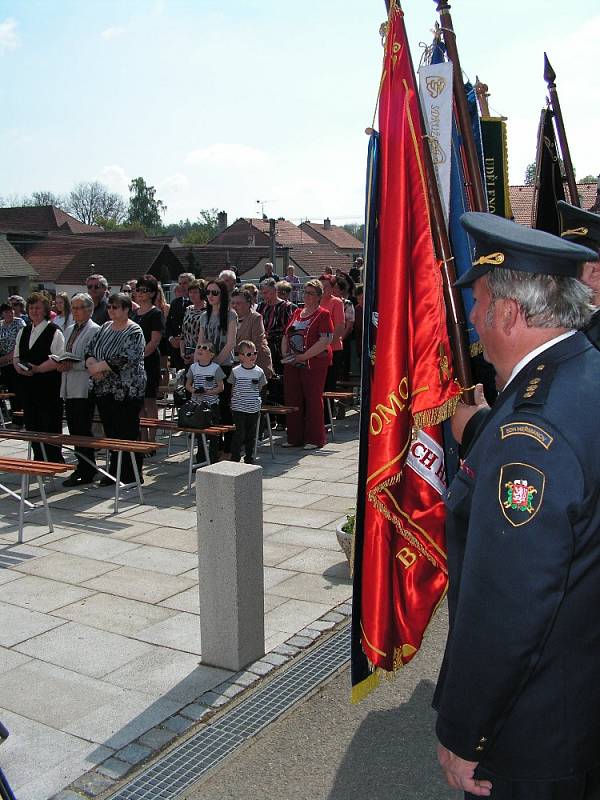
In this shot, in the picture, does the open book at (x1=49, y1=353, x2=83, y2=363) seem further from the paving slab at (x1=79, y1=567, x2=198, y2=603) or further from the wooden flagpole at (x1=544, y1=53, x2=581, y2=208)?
the wooden flagpole at (x1=544, y1=53, x2=581, y2=208)

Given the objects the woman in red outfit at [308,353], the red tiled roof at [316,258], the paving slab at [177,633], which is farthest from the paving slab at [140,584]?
the red tiled roof at [316,258]

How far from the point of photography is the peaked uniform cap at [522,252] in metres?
1.99

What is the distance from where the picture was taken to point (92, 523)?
281 inches

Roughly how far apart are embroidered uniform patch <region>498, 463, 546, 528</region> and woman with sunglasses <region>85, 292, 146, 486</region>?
655cm

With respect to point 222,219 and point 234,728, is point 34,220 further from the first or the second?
point 234,728

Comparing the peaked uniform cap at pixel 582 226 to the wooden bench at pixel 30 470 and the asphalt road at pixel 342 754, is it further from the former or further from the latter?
the wooden bench at pixel 30 470

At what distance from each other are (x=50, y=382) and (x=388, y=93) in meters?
6.19

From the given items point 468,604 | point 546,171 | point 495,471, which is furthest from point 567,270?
point 546,171

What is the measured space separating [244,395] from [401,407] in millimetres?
5186

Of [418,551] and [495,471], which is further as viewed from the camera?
[418,551]

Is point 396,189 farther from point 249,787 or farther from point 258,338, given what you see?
point 258,338

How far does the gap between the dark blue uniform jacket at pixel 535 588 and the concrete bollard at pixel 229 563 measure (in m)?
2.44

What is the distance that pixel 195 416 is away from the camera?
324 inches

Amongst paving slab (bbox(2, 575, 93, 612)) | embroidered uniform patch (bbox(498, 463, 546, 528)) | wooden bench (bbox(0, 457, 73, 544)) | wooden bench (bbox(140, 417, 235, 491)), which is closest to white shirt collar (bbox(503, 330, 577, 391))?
embroidered uniform patch (bbox(498, 463, 546, 528))
